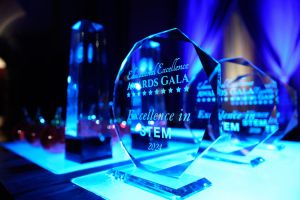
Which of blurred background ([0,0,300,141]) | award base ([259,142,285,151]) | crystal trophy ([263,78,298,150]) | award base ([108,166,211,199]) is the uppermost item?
blurred background ([0,0,300,141])

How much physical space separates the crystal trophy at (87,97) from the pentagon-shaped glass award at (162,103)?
180 mm

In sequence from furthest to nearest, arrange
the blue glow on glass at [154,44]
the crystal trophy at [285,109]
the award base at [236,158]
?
the crystal trophy at [285,109] < the award base at [236,158] < the blue glow on glass at [154,44]

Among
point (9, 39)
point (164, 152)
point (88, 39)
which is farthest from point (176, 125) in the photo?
point (9, 39)

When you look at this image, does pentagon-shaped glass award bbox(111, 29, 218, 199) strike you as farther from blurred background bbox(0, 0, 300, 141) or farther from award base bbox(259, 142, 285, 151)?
award base bbox(259, 142, 285, 151)

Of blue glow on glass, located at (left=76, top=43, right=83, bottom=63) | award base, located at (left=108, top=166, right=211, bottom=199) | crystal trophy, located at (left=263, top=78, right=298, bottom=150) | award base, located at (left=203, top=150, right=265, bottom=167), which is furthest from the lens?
crystal trophy, located at (left=263, top=78, right=298, bottom=150)

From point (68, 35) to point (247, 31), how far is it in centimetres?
97

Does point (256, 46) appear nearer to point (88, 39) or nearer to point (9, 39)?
point (88, 39)

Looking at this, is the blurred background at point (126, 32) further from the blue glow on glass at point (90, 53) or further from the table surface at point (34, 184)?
the table surface at point (34, 184)

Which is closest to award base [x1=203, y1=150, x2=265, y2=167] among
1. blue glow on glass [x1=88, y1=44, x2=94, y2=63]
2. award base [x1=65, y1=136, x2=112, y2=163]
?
award base [x1=65, y1=136, x2=112, y2=163]

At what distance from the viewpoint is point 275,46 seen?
3.45 ft

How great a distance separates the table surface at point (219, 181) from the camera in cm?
46

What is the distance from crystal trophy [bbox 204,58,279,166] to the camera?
0.82 m

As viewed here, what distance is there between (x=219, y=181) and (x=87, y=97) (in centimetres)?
46

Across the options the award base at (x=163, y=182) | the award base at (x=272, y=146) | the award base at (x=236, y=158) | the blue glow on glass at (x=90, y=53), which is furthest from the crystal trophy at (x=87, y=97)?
the award base at (x=272, y=146)
